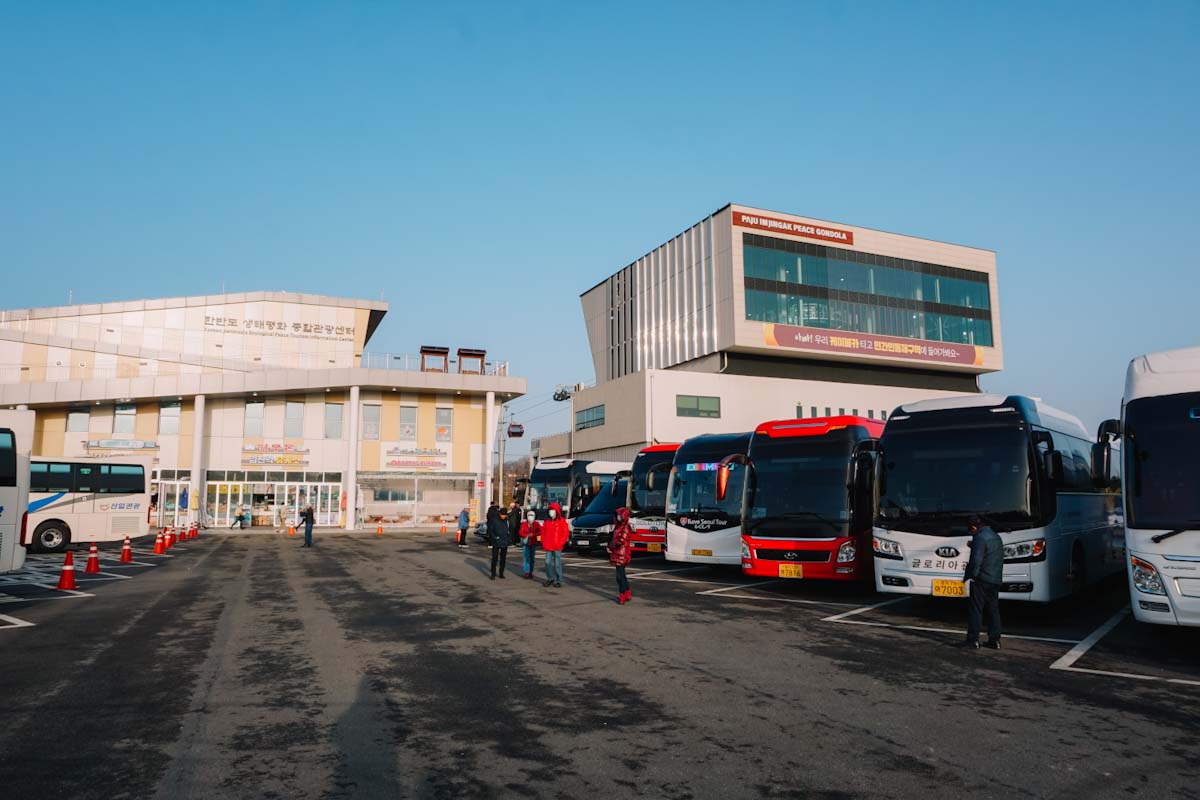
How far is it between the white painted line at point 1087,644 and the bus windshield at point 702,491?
7049 millimetres

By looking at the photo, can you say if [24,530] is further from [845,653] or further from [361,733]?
[845,653]

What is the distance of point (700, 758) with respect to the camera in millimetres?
5191

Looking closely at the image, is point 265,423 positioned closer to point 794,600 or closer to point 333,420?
point 333,420

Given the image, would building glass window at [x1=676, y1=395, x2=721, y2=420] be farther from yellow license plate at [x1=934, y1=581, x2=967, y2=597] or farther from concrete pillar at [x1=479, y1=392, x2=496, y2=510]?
yellow license plate at [x1=934, y1=581, x2=967, y2=597]

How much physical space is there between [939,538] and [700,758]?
7.09m

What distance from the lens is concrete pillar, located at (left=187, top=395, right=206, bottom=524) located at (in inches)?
1629

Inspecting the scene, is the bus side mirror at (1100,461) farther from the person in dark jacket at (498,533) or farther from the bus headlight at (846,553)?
the person in dark jacket at (498,533)

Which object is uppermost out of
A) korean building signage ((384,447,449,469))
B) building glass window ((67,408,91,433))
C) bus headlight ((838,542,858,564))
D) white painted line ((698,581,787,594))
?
building glass window ((67,408,91,433))

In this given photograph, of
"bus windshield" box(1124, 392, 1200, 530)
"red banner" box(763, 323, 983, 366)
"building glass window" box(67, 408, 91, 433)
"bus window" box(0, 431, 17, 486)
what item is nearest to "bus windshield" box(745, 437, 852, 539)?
"bus windshield" box(1124, 392, 1200, 530)

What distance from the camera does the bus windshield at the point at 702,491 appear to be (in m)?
17.0

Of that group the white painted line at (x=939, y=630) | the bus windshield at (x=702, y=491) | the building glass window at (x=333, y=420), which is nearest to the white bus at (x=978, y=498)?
the white painted line at (x=939, y=630)

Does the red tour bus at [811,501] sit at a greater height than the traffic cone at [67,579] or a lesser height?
greater

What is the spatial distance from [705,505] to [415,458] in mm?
30965

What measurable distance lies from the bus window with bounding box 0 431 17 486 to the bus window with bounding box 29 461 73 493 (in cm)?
1313
